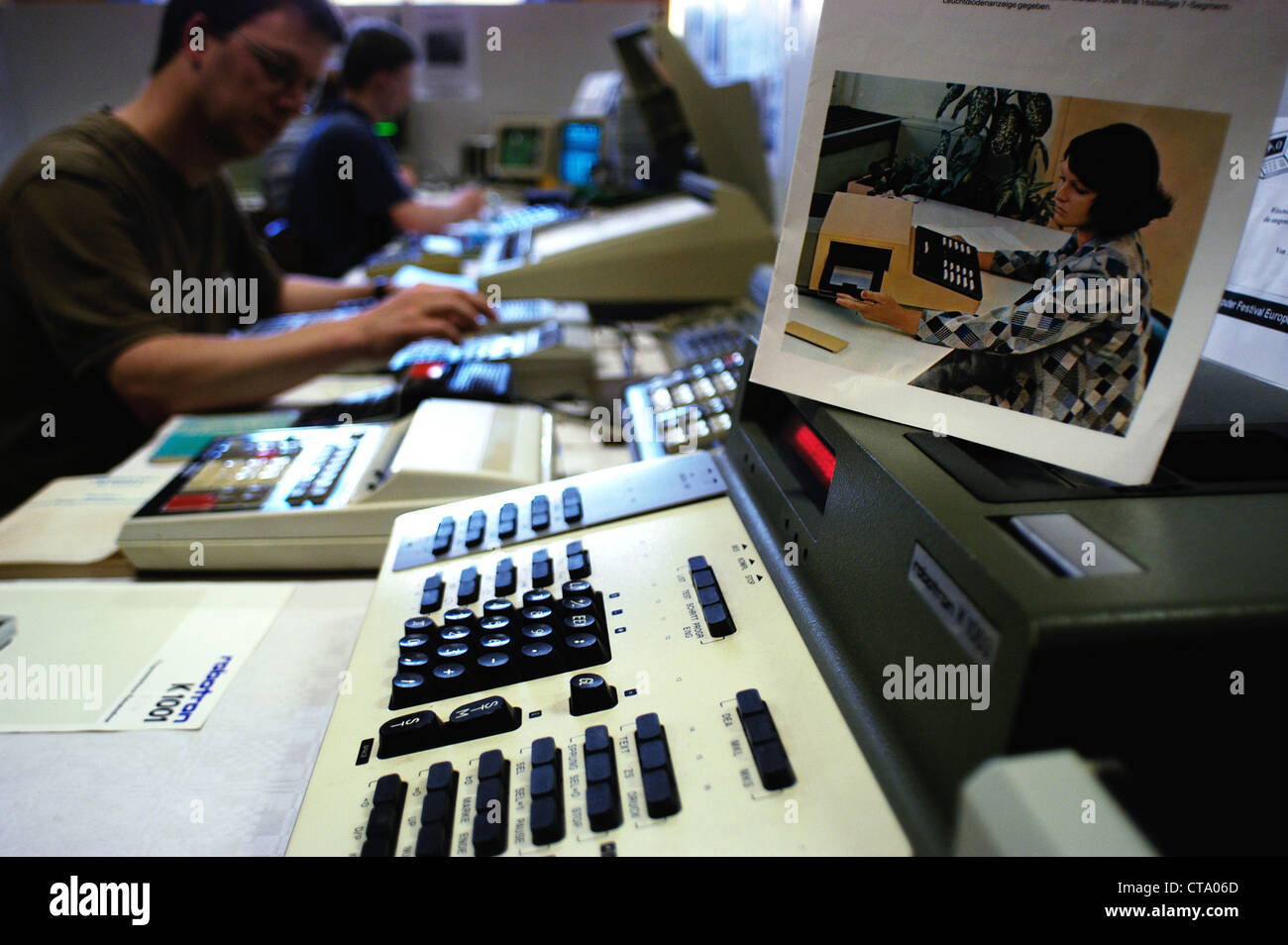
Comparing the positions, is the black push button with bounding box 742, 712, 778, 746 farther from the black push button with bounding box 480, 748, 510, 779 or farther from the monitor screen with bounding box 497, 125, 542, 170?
the monitor screen with bounding box 497, 125, 542, 170

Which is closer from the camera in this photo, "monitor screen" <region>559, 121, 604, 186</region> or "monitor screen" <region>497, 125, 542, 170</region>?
"monitor screen" <region>559, 121, 604, 186</region>

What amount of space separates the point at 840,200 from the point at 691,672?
0.30m

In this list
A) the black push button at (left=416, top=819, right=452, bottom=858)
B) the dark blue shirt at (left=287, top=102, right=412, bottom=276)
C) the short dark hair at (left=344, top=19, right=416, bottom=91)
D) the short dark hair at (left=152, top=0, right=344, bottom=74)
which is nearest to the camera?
the black push button at (left=416, top=819, right=452, bottom=858)

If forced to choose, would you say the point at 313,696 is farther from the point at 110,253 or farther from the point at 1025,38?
the point at 110,253

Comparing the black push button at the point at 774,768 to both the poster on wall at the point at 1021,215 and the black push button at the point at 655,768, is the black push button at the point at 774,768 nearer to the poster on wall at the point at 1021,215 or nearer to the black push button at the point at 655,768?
the black push button at the point at 655,768

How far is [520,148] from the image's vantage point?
360cm

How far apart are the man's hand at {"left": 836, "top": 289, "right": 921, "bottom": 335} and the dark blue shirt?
2402mm

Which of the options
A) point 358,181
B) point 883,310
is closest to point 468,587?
point 883,310

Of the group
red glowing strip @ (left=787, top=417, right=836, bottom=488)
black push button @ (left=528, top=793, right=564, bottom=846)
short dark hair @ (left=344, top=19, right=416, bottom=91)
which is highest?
short dark hair @ (left=344, top=19, right=416, bottom=91)

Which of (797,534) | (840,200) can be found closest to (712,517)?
(797,534)

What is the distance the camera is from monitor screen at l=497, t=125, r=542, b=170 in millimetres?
3539

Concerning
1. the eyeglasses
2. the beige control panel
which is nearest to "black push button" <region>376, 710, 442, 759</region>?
the beige control panel

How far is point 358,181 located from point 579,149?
1109 mm

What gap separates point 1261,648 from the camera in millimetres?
296
